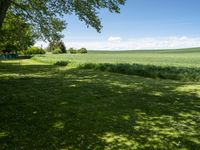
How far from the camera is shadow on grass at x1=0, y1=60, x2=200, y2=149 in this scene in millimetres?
9766

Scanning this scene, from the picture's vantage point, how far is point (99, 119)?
1273 cm

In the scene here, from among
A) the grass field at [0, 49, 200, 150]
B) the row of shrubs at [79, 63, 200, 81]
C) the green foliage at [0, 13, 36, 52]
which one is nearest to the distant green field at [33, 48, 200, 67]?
the row of shrubs at [79, 63, 200, 81]

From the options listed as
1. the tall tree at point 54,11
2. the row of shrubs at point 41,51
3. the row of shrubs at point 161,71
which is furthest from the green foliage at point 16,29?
the row of shrubs at point 41,51

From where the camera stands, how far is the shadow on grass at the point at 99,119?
977 centimetres

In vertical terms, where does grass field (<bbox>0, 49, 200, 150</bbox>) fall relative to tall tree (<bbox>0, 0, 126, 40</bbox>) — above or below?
below

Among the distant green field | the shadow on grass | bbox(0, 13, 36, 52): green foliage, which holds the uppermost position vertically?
bbox(0, 13, 36, 52): green foliage

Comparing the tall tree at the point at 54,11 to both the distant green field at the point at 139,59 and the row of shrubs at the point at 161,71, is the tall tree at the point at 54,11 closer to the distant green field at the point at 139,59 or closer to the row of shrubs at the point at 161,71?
the row of shrubs at the point at 161,71

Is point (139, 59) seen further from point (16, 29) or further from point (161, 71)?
point (16, 29)

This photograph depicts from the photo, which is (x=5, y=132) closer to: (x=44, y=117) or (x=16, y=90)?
(x=44, y=117)

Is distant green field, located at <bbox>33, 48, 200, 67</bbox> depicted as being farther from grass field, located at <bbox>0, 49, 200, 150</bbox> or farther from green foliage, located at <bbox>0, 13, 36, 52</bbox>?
grass field, located at <bbox>0, 49, 200, 150</bbox>

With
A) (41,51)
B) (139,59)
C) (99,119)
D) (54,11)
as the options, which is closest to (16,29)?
(54,11)

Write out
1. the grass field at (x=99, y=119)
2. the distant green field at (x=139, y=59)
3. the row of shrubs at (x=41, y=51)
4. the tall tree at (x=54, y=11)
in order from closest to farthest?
the grass field at (x=99, y=119)
the tall tree at (x=54, y=11)
the distant green field at (x=139, y=59)
the row of shrubs at (x=41, y=51)

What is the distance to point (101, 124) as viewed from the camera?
12.0 metres

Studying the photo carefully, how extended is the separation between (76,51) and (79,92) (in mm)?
147344
